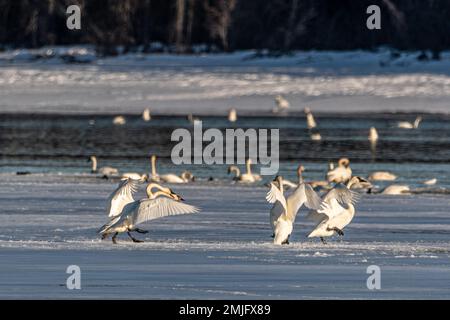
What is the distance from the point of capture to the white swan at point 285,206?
10094 millimetres

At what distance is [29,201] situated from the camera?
13.3 meters

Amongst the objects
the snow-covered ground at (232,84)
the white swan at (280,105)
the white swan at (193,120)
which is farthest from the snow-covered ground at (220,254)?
the snow-covered ground at (232,84)

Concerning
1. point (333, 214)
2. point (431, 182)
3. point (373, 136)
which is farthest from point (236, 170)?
point (333, 214)

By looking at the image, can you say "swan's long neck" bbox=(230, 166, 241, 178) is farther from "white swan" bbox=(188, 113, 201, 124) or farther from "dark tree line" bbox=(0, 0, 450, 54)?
"dark tree line" bbox=(0, 0, 450, 54)

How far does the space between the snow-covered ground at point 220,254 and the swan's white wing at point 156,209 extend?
0.75 feet

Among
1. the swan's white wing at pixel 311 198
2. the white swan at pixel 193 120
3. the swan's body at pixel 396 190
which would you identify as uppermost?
the swan's white wing at pixel 311 198

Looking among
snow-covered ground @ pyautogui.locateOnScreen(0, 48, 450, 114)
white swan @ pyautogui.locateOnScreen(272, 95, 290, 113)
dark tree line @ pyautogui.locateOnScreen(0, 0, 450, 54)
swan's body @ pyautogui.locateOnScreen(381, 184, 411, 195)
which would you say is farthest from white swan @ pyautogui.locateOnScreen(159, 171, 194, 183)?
dark tree line @ pyautogui.locateOnScreen(0, 0, 450, 54)

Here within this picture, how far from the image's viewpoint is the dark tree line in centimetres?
3947

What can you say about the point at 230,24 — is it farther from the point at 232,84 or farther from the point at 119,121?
the point at 119,121

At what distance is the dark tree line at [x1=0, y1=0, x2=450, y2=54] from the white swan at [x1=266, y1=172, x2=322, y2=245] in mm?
27476

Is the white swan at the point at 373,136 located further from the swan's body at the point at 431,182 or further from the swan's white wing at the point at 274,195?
the swan's white wing at the point at 274,195

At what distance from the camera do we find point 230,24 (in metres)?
41.0

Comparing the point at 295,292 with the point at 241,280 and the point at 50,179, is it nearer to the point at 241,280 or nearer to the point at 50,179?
the point at 241,280
